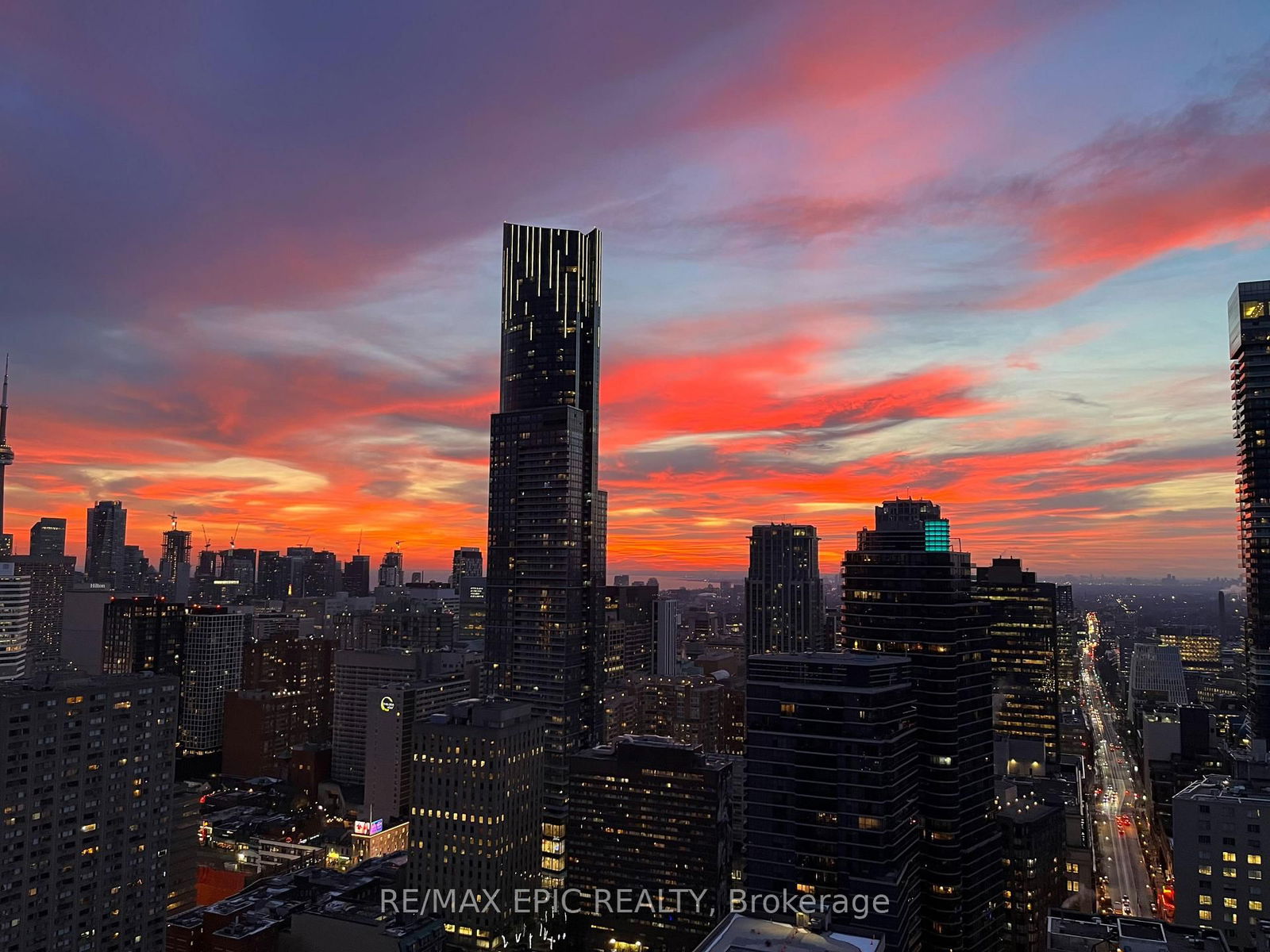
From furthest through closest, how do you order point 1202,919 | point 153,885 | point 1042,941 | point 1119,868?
point 1119,868 → point 1042,941 → point 153,885 → point 1202,919

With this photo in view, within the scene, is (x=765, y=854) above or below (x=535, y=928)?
above

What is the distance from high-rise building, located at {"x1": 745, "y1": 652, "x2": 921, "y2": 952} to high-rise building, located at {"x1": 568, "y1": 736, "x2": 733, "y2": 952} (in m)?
43.5

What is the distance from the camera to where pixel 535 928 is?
6250 inches

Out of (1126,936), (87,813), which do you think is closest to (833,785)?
(1126,936)

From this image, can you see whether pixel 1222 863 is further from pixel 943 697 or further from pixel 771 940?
pixel 771 940

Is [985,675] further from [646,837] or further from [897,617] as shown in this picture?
[646,837]

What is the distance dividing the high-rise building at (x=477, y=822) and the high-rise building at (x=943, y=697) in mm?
67146

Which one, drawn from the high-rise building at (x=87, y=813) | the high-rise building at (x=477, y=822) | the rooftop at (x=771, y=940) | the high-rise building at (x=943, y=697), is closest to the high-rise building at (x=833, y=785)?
the high-rise building at (x=943, y=697)

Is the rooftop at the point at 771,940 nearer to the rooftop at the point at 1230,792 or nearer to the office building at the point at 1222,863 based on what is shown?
the office building at the point at 1222,863

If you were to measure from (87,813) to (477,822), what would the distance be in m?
61.2

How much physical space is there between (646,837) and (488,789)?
103 ft

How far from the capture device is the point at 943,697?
134m

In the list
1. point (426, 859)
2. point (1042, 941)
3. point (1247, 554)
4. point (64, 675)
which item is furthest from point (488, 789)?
point (1247, 554)

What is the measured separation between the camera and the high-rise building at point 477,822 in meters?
153
